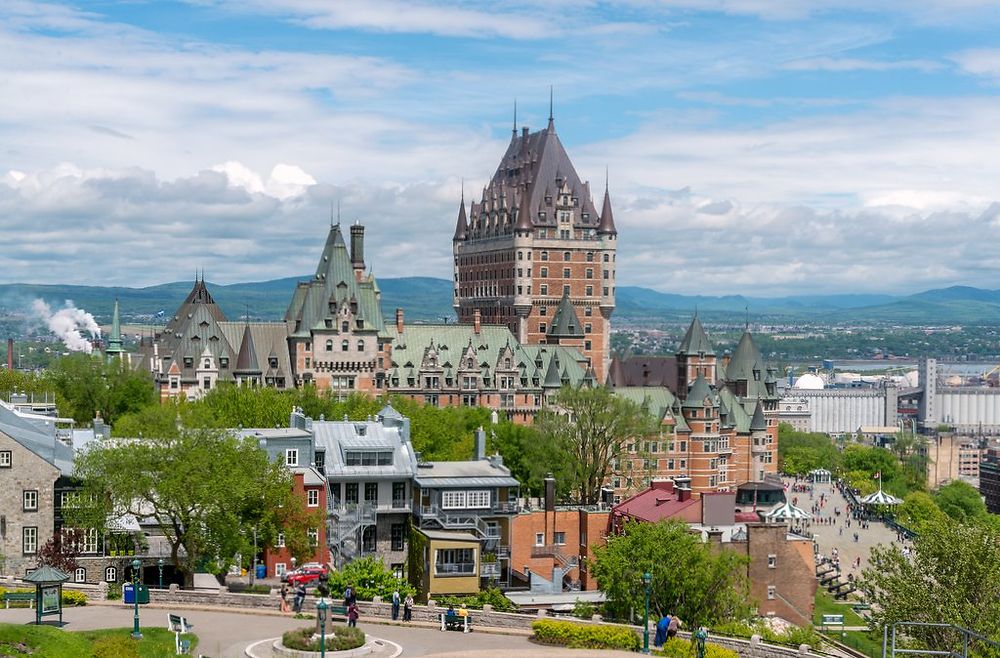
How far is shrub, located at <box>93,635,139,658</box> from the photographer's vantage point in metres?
50.9

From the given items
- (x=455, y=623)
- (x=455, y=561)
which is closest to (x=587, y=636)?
(x=455, y=623)

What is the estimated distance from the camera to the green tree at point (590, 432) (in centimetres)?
12525

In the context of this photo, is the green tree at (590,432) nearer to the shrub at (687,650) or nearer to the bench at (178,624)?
the shrub at (687,650)

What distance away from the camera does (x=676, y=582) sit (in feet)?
237

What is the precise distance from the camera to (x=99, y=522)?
73.2m

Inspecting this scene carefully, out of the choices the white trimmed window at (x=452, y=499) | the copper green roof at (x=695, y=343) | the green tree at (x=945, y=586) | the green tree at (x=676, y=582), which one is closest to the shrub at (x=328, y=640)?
the green tree at (x=676, y=582)

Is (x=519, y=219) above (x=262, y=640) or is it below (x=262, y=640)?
above

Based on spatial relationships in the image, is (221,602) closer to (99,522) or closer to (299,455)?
(99,522)

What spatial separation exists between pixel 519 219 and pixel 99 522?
126 metres

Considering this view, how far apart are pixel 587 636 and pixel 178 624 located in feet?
50.8

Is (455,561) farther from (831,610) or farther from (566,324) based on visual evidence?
(566,324)

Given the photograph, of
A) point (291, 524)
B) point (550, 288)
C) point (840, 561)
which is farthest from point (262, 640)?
point (550, 288)

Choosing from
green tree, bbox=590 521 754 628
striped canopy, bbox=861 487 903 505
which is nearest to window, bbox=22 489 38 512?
green tree, bbox=590 521 754 628

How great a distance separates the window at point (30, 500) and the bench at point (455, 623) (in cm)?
2697
